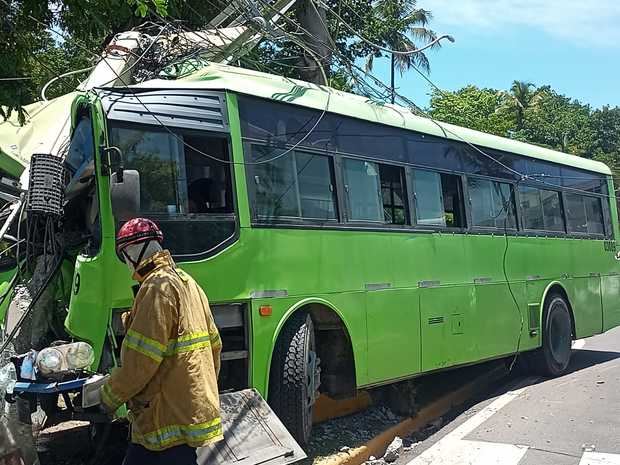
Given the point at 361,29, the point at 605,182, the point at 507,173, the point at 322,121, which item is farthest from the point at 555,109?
the point at 322,121

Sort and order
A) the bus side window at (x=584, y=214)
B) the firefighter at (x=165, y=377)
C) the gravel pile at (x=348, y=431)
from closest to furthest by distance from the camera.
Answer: the firefighter at (x=165, y=377) < the gravel pile at (x=348, y=431) < the bus side window at (x=584, y=214)

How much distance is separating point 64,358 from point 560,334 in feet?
26.7

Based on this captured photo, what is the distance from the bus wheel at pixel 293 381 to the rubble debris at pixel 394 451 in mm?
1014

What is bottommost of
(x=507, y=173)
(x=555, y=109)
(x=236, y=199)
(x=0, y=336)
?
(x=0, y=336)

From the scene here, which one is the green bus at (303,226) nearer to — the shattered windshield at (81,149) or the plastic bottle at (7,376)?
the shattered windshield at (81,149)

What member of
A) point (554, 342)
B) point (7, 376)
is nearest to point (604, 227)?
point (554, 342)

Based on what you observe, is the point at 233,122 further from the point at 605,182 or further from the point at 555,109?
the point at 555,109

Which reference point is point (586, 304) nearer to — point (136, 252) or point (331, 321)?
point (331, 321)

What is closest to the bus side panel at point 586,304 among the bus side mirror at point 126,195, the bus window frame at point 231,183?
the bus window frame at point 231,183

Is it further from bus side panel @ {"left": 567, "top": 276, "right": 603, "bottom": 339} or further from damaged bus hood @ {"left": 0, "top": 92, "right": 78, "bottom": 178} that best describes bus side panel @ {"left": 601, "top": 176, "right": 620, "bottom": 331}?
damaged bus hood @ {"left": 0, "top": 92, "right": 78, "bottom": 178}

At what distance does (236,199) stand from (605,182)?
29.6 feet

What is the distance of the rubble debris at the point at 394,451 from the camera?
654cm

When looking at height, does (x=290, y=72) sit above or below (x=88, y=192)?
above

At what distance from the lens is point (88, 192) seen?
214 inches
